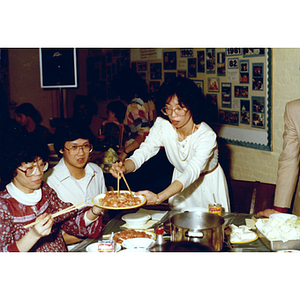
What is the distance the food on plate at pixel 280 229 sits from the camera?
1956 mm

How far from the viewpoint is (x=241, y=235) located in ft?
6.96

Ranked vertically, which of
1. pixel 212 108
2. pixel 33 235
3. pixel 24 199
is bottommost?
pixel 33 235

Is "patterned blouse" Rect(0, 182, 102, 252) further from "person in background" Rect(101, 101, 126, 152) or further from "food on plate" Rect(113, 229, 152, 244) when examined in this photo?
"person in background" Rect(101, 101, 126, 152)

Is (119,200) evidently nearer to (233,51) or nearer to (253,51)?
(253,51)

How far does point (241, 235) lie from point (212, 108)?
3050 millimetres

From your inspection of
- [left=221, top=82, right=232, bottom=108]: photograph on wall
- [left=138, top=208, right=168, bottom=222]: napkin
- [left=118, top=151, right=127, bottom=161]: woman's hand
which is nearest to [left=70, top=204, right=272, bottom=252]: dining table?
[left=138, top=208, right=168, bottom=222]: napkin

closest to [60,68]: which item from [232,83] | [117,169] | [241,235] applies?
[117,169]

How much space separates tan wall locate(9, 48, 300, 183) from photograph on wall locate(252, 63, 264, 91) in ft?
0.58

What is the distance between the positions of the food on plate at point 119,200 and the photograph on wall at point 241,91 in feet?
8.49

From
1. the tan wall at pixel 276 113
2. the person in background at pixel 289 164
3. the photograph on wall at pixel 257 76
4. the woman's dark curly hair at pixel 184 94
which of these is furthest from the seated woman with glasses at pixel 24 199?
the photograph on wall at pixel 257 76

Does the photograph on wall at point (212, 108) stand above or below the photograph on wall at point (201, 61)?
below

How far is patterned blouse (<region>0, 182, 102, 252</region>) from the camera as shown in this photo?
1.96 m

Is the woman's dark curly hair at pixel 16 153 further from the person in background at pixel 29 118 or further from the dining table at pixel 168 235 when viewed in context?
the person in background at pixel 29 118
